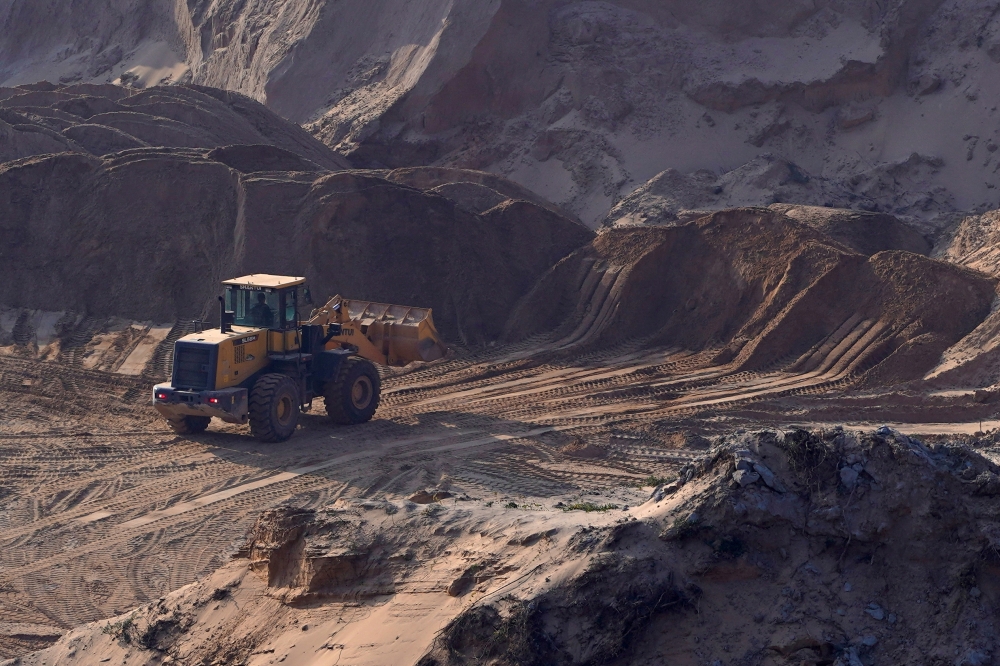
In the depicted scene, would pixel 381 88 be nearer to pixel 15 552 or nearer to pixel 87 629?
pixel 15 552

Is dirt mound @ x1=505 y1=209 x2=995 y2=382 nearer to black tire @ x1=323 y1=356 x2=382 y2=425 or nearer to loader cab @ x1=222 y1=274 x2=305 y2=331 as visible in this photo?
black tire @ x1=323 y1=356 x2=382 y2=425

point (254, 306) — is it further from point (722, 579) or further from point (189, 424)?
point (722, 579)

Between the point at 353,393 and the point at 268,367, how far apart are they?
122 centimetres

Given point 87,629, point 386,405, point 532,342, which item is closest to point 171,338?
point 386,405

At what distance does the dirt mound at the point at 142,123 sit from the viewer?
23.4 m

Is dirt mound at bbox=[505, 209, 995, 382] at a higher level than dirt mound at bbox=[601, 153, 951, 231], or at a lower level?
lower

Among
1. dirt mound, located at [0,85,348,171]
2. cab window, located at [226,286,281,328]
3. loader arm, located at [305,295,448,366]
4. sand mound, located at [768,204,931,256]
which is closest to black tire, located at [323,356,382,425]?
loader arm, located at [305,295,448,366]

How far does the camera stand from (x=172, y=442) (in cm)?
1313

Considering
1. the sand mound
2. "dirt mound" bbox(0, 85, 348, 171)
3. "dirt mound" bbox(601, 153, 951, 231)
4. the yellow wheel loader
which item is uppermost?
"dirt mound" bbox(0, 85, 348, 171)

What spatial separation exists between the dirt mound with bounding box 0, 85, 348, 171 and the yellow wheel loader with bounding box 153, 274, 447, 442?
9.20 meters

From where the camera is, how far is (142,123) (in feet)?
84.4

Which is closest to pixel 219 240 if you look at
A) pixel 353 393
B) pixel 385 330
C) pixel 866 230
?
pixel 385 330

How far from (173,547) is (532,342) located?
959cm

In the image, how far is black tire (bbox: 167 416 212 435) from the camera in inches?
523
